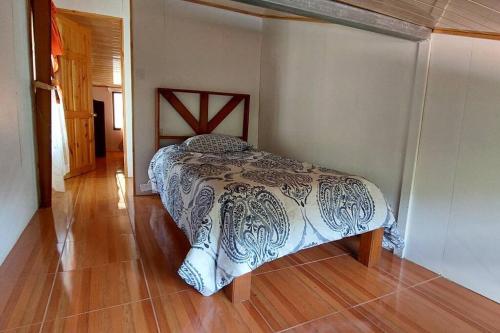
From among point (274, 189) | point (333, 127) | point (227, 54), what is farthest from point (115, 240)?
point (227, 54)

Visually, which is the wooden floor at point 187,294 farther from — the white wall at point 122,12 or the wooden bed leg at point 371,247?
the white wall at point 122,12

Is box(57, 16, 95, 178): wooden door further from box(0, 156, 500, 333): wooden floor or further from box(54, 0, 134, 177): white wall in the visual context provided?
box(0, 156, 500, 333): wooden floor

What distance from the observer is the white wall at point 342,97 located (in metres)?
2.10

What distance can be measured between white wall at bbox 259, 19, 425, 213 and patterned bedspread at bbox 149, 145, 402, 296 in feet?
1.39

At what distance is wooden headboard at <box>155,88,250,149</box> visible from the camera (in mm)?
3266

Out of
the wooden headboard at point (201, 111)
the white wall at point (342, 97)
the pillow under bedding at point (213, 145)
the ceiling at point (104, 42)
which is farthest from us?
the ceiling at point (104, 42)

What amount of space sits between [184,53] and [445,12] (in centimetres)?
248

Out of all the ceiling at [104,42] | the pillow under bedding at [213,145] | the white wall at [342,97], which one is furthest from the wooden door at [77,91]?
the white wall at [342,97]

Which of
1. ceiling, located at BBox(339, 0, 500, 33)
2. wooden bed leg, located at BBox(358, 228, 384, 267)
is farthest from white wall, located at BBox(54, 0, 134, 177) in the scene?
ceiling, located at BBox(339, 0, 500, 33)

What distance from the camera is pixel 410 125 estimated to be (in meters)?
1.99

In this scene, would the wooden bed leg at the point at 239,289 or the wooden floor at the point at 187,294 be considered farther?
the wooden bed leg at the point at 239,289

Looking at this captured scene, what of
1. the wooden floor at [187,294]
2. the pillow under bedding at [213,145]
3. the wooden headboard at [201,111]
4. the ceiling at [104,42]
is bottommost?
the wooden floor at [187,294]

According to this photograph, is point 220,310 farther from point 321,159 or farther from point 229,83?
point 229,83

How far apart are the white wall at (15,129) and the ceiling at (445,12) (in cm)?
A: 212
